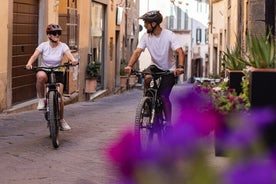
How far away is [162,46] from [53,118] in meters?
1.51

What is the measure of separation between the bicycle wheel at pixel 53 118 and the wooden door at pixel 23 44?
4600mm

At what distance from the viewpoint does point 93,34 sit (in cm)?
1988

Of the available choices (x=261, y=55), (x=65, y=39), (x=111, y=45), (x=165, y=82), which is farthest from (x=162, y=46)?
(x=111, y=45)

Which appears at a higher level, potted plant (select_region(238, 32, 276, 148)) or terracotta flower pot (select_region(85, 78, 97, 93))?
potted plant (select_region(238, 32, 276, 148))

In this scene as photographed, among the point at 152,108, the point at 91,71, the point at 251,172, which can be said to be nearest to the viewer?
the point at 251,172

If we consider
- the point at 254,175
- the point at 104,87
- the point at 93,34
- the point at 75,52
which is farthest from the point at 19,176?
the point at 104,87

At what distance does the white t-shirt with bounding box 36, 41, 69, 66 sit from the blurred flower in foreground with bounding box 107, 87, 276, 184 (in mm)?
6890

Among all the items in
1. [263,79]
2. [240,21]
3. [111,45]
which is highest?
[240,21]

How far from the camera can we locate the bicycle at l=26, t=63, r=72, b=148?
7.00m

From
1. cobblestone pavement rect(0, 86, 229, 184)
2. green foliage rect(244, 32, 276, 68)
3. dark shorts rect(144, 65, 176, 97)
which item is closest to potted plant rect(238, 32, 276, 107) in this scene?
green foliage rect(244, 32, 276, 68)

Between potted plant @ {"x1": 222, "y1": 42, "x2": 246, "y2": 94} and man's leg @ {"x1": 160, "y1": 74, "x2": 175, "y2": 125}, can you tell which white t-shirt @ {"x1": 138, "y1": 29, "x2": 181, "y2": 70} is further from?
potted plant @ {"x1": 222, "y1": 42, "x2": 246, "y2": 94}

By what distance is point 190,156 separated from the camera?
82 centimetres

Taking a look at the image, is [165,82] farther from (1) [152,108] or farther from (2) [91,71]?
(2) [91,71]

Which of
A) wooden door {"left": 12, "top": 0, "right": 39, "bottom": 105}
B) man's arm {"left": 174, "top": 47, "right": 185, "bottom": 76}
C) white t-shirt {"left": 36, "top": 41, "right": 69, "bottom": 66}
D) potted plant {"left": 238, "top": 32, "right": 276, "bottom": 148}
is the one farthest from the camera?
wooden door {"left": 12, "top": 0, "right": 39, "bottom": 105}
